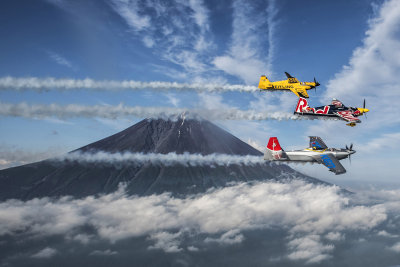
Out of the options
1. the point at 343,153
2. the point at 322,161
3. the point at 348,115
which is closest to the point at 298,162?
the point at 322,161

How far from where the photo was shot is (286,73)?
69625 mm

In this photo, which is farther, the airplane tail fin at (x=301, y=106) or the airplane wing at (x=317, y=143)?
the airplane wing at (x=317, y=143)

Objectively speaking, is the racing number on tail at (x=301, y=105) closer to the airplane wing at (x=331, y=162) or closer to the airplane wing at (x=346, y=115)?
the airplane wing at (x=346, y=115)

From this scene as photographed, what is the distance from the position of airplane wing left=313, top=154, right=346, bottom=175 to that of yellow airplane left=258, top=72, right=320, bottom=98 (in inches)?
660

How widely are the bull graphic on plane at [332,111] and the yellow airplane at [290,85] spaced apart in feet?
19.5

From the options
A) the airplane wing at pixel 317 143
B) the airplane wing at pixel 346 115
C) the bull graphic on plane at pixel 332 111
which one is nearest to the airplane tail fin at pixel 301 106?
the bull graphic on plane at pixel 332 111

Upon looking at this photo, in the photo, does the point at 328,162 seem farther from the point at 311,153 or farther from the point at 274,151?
the point at 274,151

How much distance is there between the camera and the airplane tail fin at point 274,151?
6431 centimetres

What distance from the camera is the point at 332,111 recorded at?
6444cm

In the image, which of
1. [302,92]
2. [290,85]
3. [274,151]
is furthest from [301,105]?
[274,151]

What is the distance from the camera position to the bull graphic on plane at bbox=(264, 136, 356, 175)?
64.3 metres

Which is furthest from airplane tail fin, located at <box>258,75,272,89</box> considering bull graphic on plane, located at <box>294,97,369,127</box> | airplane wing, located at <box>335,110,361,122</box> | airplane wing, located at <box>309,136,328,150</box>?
airplane wing, located at <box>335,110,361,122</box>

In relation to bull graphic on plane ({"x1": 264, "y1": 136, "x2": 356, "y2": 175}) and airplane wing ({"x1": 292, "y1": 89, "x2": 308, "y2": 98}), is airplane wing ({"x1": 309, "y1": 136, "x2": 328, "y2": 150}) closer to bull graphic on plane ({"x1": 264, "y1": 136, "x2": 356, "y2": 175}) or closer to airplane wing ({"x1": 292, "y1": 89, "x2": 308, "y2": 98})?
bull graphic on plane ({"x1": 264, "y1": 136, "x2": 356, "y2": 175})

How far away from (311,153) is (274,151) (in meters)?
10.0
